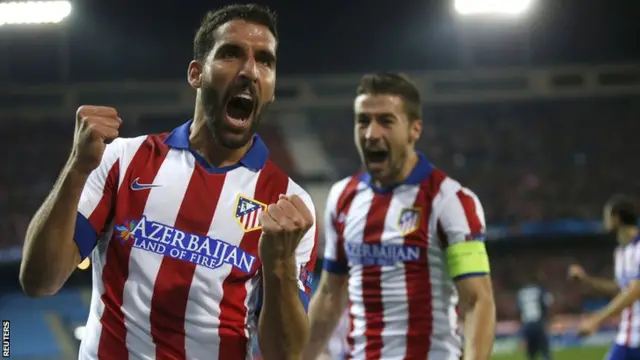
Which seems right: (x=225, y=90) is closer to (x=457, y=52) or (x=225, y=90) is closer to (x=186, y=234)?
(x=186, y=234)

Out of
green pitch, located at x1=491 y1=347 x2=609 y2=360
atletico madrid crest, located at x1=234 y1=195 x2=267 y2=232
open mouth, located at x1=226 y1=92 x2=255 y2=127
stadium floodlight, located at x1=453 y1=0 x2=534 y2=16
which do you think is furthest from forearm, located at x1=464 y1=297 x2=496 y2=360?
stadium floodlight, located at x1=453 y1=0 x2=534 y2=16

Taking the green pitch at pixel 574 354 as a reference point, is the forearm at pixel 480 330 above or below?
below

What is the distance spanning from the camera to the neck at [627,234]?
6301 mm

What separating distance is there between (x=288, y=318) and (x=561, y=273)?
50.5 ft

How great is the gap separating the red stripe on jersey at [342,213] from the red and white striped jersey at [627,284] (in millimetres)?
3239

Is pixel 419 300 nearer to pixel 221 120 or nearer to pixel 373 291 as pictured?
pixel 373 291

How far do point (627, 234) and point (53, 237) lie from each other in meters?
5.51

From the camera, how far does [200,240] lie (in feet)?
6.53

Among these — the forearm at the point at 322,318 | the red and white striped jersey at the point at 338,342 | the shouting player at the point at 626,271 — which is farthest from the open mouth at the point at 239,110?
the red and white striped jersey at the point at 338,342

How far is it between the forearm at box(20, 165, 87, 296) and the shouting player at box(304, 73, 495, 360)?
5.98ft

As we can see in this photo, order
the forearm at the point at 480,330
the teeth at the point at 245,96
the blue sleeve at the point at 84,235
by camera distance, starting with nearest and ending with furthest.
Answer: the blue sleeve at the point at 84,235
the teeth at the point at 245,96
the forearm at the point at 480,330

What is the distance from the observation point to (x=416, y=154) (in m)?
3.66

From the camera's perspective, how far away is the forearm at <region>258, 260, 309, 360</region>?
1.81 m

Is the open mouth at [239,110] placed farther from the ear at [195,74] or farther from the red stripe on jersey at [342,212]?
the red stripe on jersey at [342,212]
